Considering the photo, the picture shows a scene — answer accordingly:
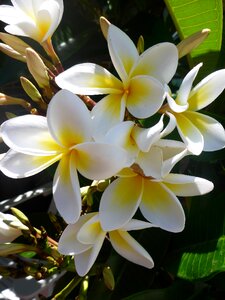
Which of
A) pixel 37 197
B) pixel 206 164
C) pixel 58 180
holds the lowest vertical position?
pixel 37 197

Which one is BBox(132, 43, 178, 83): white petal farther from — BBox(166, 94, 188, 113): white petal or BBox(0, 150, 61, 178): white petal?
BBox(0, 150, 61, 178): white petal

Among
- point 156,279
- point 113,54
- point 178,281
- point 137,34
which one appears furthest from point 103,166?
point 137,34

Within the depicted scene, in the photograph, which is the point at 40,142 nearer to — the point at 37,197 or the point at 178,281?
the point at 178,281

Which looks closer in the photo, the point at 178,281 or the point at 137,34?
the point at 178,281

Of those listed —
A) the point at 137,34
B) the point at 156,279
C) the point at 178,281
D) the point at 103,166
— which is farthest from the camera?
the point at 137,34

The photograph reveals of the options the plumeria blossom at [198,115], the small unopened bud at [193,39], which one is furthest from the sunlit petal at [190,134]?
the small unopened bud at [193,39]

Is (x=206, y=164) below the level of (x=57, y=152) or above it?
below

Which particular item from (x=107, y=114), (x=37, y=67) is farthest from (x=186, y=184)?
(x=37, y=67)
